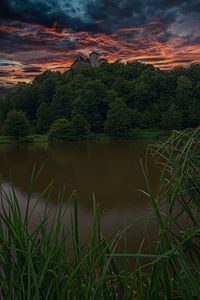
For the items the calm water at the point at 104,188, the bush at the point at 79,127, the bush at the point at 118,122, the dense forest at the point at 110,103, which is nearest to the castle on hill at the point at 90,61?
the dense forest at the point at 110,103

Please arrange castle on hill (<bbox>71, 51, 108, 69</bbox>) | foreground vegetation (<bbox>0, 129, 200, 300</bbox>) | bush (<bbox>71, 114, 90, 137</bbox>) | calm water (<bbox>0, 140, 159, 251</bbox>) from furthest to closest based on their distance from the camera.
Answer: castle on hill (<bbox>71, 51, 108, 69</bbox>)
bush (<bbox>71, 114, 90, 137</bbox>)
calm water (<bbox>0, 140, 159, 251</bbox>)
foreground vegetation (<bbox>0, 129, 200, 300</bbox>)

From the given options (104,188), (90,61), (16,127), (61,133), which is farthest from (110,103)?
(90,61)

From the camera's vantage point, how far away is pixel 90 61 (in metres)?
67.7

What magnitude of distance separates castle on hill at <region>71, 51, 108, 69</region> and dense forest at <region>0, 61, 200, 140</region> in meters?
17.3

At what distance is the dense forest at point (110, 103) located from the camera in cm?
3133

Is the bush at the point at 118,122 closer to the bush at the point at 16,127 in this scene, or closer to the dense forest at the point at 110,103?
the dense forest at the point at 110,103

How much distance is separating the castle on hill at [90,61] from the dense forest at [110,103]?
17.3 metres

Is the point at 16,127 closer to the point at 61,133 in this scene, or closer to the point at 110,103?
the point at 61,133

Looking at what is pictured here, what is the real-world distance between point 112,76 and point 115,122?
1857 cm

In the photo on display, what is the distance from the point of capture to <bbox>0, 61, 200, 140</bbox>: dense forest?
1233 inches

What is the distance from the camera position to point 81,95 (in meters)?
38.1

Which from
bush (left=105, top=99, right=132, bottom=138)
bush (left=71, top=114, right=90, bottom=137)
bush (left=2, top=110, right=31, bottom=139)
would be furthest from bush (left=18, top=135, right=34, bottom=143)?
bush (left=105, top=99, right=132, bottom=138)

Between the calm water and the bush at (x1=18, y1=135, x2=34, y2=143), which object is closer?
the calm water

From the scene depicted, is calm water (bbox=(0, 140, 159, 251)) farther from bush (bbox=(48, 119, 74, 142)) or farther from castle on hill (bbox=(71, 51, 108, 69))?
castle on hill (bbox=(71, 51, 108, 69))
